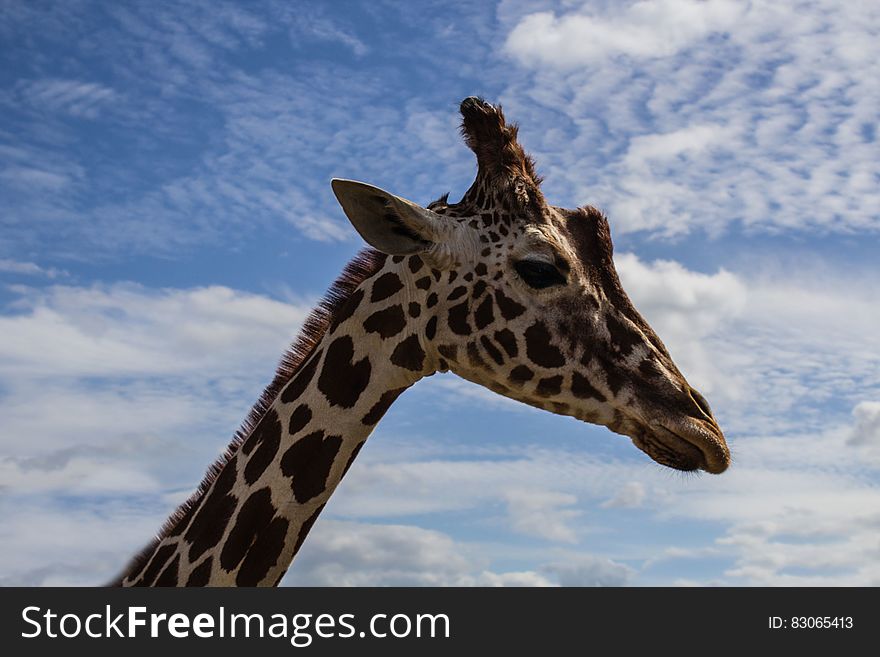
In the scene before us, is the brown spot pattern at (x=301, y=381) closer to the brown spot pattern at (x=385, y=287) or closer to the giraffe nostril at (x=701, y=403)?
the brown spot pattern at (x=385, y=287)

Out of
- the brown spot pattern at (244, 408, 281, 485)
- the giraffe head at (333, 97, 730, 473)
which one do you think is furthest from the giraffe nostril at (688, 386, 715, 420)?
the brown spot pattern at (244, 408, 281, 485)

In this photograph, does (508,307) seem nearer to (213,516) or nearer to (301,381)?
(301,381)

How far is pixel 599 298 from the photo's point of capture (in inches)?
321

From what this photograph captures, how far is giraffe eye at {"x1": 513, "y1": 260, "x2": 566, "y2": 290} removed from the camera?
26.2 ft

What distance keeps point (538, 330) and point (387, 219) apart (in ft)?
5.08

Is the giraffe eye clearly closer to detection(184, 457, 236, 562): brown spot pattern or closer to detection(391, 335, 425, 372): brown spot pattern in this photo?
detection(391, 335, 425, 372): brown spot pattern

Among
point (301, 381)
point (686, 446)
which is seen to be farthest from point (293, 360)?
point (686, 446)

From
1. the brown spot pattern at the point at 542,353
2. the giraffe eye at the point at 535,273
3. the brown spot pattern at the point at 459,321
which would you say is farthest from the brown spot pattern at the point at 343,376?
the giraffe eye at the point at 535,273

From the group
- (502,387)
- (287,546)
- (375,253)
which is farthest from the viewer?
(375,253)

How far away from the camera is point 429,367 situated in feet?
26.1

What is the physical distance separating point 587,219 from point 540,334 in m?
1.46

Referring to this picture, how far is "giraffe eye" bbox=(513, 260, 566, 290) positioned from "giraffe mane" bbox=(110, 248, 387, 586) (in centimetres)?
127
